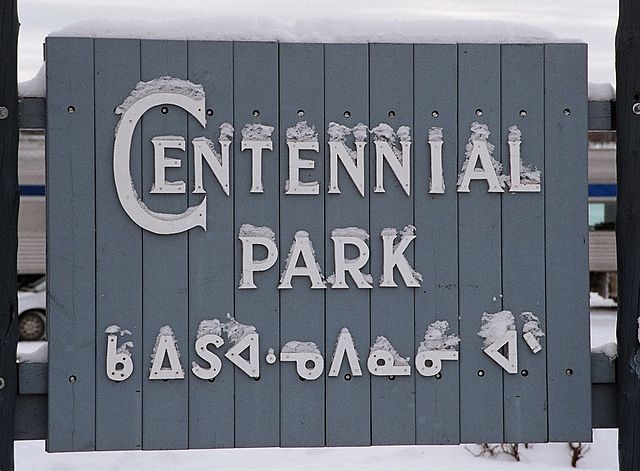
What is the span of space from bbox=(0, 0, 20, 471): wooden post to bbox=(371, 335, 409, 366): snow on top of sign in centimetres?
130

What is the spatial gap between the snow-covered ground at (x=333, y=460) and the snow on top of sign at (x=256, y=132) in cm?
425

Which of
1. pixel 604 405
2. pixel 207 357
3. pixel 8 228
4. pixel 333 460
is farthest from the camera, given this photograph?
pixel 333 460

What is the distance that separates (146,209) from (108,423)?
791 millimetres

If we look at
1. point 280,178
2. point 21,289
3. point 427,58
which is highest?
point 427,58

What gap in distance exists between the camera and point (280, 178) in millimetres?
3350

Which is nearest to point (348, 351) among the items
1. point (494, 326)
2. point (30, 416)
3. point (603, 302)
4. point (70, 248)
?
point (494, 326)

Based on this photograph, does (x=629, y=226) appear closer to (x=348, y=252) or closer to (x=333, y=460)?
(x=348, y=252)

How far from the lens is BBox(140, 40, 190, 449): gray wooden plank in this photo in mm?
3309

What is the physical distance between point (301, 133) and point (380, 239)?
0.49 metres

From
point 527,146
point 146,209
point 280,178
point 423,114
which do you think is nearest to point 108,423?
point 146,209

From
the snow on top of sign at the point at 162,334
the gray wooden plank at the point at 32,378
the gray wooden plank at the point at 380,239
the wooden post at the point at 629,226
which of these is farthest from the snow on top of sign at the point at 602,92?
the gray wooden plank at the point at 32,378

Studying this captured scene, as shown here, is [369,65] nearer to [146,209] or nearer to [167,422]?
[146,209]

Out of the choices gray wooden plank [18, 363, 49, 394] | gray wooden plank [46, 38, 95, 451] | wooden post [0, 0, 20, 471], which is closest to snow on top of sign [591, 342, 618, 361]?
gray wooden plank [46, 38, 95, 451]

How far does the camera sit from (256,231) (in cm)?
333
